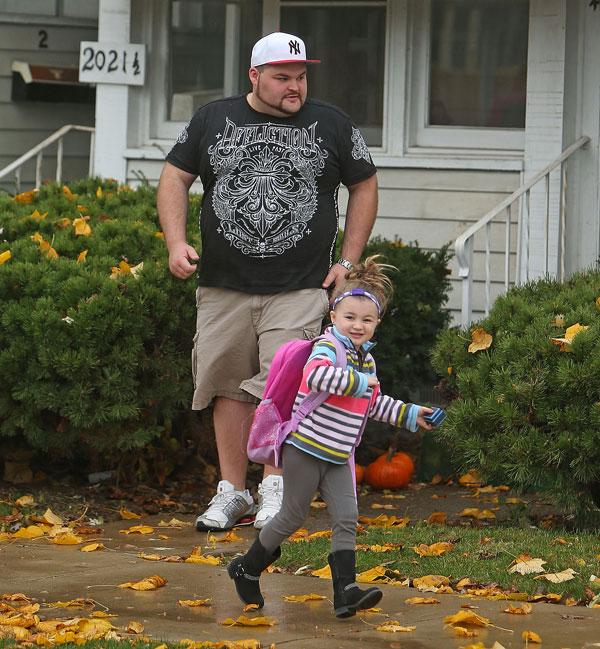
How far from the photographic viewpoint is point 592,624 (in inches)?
159

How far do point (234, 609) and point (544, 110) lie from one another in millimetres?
5157

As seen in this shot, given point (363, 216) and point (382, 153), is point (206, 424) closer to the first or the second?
point (363, 216)

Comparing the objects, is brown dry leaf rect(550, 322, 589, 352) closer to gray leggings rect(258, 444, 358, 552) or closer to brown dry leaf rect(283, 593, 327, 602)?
gray leggings rect(258, 444, 358, 552)

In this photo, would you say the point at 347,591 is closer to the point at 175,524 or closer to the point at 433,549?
the point at 433,549

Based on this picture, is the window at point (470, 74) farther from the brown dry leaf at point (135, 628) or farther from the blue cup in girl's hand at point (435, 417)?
the brown dry leaf at point (135, 628)

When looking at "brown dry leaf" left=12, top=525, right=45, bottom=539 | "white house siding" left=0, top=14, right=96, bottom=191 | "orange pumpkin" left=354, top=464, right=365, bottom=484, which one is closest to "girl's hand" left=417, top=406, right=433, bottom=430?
"brown dry leaf" left=12, top=525, right=45, bottom=539

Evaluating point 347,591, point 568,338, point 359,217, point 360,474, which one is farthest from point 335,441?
point 360,474

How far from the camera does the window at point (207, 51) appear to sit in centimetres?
938

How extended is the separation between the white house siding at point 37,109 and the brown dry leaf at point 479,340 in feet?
17.9

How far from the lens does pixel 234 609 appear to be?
4305mm

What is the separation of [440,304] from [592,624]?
4.38 metres

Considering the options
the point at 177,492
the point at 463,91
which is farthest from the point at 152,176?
the point at 177,492

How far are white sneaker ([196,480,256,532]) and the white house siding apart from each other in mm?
5201

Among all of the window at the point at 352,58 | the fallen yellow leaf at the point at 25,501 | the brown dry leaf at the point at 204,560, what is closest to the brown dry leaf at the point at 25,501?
Answer: the fallen yellow leaf at the point at 25,501
